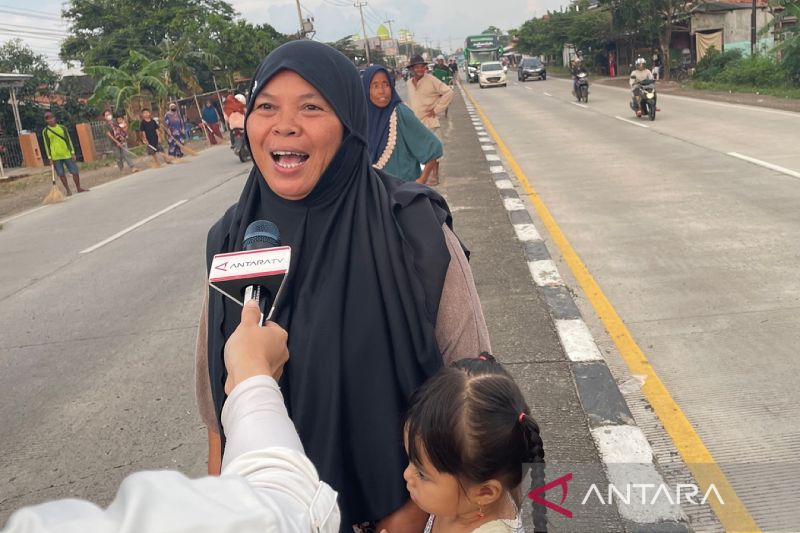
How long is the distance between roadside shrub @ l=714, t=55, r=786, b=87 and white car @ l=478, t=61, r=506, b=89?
14.6 metres

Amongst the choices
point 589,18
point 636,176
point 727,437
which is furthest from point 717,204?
point 589,18

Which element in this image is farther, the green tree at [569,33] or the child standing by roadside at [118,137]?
the green tree at [569,33]

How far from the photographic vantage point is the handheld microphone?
1.57m

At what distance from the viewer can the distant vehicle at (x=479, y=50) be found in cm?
5144

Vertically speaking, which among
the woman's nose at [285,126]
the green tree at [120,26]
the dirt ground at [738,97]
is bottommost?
the dirt ground at [738,97]

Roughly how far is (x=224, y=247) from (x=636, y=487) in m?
2.07

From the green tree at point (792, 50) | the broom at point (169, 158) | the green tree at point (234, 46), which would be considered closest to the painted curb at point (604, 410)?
the broom at point (169, 158)

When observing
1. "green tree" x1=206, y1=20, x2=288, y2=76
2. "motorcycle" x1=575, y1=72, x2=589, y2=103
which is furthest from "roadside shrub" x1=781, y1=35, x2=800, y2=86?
"green tree" x1=206, y1=20, x2=288, y2=76

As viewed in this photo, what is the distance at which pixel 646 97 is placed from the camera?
17.8m

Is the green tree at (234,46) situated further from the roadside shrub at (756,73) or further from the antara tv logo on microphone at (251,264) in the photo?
the antara tv logo on microphone at (251,264)

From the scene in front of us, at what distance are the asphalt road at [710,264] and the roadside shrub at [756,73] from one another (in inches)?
448

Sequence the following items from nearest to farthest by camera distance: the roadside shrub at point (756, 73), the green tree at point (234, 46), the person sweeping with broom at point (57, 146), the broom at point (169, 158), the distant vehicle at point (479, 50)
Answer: the person sweeping with broom at point (57, 146), the broom at point (169, 158), the roadside shrub at point (756, 73), the green tree at point (234, 46), the distant vehicle at point (479, 50)

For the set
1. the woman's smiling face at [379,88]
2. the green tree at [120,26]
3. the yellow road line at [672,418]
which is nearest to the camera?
the yellow road line at [672,418]

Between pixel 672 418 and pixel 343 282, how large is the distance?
7.88ft
